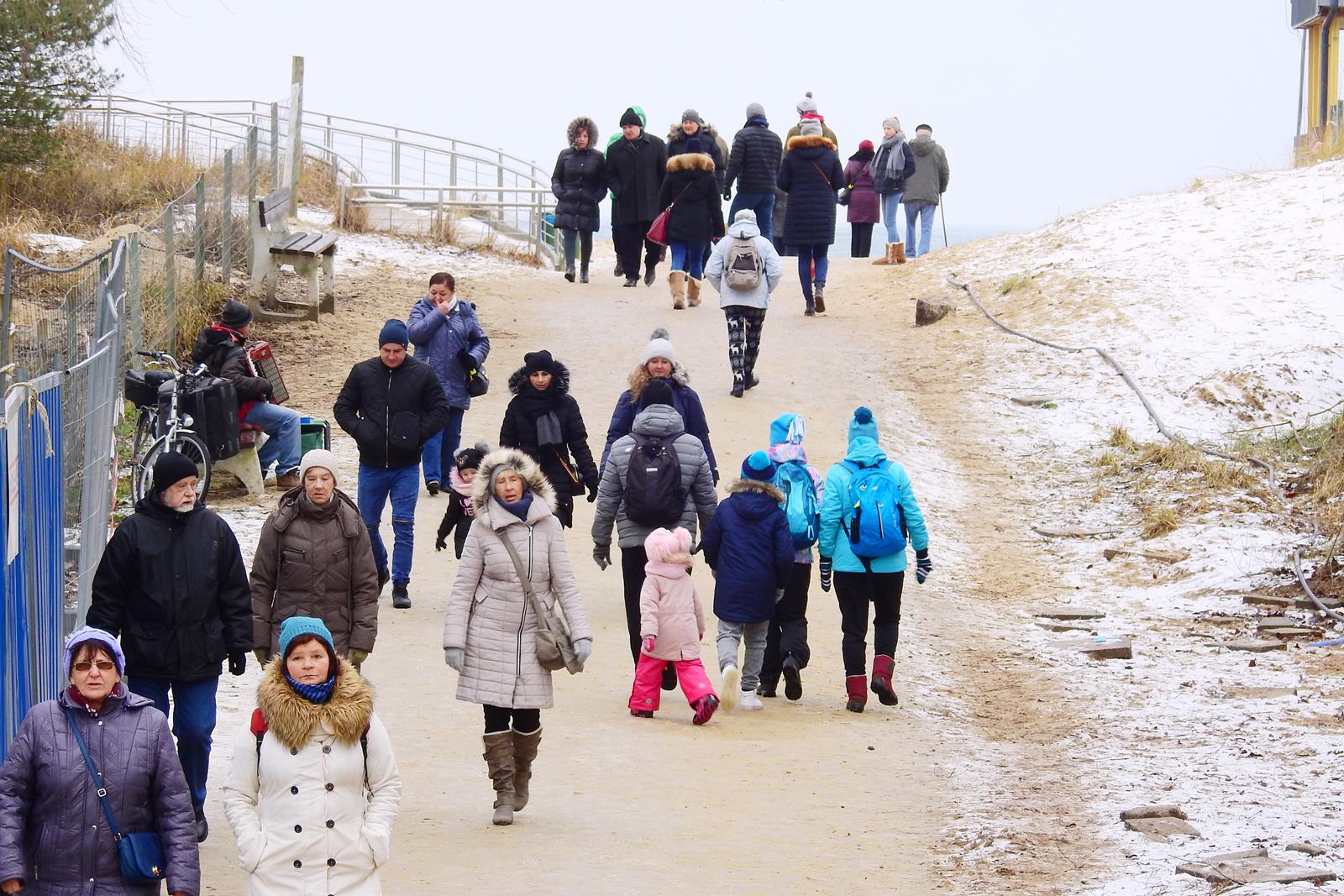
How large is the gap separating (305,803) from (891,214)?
2145 centimetres

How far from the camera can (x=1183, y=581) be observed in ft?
43.6

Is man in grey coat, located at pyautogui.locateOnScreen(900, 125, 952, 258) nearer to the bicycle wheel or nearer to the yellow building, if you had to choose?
the yellow building

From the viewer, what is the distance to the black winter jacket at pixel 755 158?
66.8 ft

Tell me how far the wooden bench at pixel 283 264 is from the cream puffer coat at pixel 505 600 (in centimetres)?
1313

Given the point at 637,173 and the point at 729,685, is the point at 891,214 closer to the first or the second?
the point at 637,173

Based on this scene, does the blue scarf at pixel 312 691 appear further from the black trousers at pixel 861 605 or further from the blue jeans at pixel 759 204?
the blue jeans at pixel 759 204

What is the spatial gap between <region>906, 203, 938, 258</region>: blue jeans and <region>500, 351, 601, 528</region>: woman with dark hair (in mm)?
15562

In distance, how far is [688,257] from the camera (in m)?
20.1

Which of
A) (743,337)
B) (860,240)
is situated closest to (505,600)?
(743,337)

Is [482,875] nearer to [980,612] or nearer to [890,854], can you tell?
[890,854]

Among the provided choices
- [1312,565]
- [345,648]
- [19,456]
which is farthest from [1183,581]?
[19,456]

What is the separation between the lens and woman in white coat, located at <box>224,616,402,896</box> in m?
5.27

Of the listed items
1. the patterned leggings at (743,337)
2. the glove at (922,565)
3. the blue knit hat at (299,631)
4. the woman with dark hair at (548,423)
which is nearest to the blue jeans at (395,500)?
the woman with dark hair at (548,423)

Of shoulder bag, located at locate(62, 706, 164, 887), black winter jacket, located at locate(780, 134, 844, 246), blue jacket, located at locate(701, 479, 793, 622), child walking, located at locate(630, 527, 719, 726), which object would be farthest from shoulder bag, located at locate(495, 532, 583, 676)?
black winter jacket, located at locate(780, 134, 844, 246)
